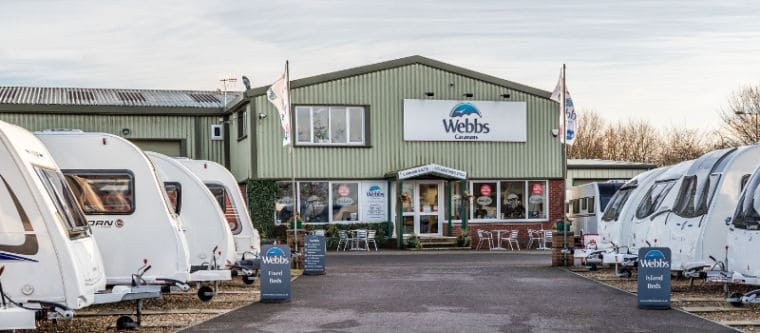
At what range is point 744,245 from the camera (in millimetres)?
14195

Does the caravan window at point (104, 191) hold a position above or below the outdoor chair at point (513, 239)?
above

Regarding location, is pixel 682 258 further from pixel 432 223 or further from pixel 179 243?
pixel 432 223

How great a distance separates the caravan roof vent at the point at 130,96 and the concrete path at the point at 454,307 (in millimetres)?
17773

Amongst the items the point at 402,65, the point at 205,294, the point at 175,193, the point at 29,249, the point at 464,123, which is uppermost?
the point at 402,65

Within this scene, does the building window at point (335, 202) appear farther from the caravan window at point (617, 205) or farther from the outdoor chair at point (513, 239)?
the caravan window at point (617, 205)

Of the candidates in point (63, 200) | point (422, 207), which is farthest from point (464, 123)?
point (63, 200)

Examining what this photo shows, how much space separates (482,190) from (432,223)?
227 cm

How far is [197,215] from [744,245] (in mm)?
8595

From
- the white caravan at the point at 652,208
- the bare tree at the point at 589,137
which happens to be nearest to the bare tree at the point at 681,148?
the bare tree at the point at 589,137

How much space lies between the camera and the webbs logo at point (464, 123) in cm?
3450

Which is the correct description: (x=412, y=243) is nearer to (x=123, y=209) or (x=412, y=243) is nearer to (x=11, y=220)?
(x=123, y=209)

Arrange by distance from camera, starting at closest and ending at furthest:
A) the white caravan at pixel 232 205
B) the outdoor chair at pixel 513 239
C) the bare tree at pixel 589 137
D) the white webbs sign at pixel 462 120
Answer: the white caravan at pixel 232 205, the outdoor chair at pixel 513 239, the white webbs sign at pixel 462 120, the bare tree at pixel 589 137

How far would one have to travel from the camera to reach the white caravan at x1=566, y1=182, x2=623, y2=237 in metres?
28.1

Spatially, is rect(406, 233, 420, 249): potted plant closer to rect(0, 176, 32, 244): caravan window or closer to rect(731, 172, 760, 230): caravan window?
rect(731, 172, 760, 230): caravan window
